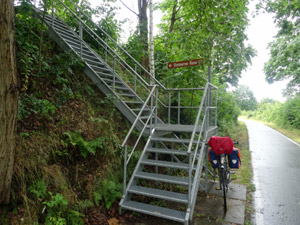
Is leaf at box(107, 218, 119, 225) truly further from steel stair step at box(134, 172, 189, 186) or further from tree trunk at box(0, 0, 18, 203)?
tree trunk at box(0, 0, 18, 203)

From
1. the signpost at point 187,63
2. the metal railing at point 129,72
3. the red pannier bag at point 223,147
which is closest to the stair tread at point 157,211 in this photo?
the red pannier bag at point 223,147

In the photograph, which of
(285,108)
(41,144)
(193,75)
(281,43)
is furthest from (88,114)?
(285,108)

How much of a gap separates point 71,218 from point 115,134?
239cm

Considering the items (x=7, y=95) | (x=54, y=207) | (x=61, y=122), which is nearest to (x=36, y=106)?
(x=61, y=122)

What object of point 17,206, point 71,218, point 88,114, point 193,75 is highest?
point 193,75

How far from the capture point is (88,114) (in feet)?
18.1

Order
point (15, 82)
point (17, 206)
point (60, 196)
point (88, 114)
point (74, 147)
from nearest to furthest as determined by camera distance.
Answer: point (15, 82) → point (17, 206) → point (60, 196) → point (74, 147) → point (88, 114)

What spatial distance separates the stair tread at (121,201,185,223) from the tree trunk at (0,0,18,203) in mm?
2041

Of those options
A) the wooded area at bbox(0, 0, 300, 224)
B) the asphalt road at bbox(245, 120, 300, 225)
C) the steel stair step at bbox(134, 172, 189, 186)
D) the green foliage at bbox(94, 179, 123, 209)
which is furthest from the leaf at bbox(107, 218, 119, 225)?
the asphalt road at bbox(245, 120, 300, 225)

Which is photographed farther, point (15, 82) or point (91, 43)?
point (91, 43)

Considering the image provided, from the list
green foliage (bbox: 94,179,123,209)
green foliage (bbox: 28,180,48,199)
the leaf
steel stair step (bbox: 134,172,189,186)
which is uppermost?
green foliage (bbox: 28,180,48,199)

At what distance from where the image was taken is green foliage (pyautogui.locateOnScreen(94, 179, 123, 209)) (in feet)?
14.0

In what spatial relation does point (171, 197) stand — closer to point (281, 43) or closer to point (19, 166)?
point (19, 166)

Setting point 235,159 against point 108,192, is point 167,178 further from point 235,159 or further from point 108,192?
point 235,159
